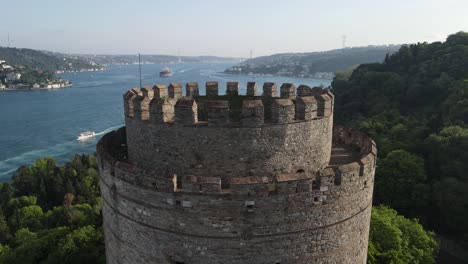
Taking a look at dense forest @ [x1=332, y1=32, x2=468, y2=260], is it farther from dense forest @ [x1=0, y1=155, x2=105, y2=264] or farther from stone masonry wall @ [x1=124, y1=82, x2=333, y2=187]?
stone masonry wall @ [x1=124, y1=82, x2=333, y2=187]

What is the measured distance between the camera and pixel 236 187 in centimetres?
1027

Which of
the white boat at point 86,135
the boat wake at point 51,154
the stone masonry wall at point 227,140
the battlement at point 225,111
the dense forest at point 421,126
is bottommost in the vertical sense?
the boat wake at point 51,154

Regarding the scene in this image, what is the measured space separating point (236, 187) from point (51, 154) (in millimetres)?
82797

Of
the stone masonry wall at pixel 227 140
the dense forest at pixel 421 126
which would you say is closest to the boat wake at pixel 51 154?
the dense forest at pixel 421 126

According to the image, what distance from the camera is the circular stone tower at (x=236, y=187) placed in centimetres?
1046

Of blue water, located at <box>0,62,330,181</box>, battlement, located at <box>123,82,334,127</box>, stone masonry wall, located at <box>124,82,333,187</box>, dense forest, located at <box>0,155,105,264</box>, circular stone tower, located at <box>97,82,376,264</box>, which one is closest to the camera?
circular stone tower, located at <box>97,82,376,264</box>

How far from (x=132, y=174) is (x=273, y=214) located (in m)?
4.05

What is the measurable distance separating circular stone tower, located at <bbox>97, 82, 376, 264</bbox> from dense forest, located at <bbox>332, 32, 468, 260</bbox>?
2973 centimetres

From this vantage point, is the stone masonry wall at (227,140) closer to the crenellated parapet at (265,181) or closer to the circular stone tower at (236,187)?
the circular stone tower at (236,187)

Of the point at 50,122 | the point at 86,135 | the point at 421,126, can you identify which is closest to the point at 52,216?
the point at 421,126

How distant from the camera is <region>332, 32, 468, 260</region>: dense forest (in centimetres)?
3844

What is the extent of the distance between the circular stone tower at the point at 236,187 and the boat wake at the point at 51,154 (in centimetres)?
6992

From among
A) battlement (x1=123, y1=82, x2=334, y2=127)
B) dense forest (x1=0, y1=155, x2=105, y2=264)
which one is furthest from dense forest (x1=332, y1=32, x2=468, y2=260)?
battlement (x1=123, y1=82, x2=334, y2=127)

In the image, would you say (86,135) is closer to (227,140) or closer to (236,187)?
(227,140)
